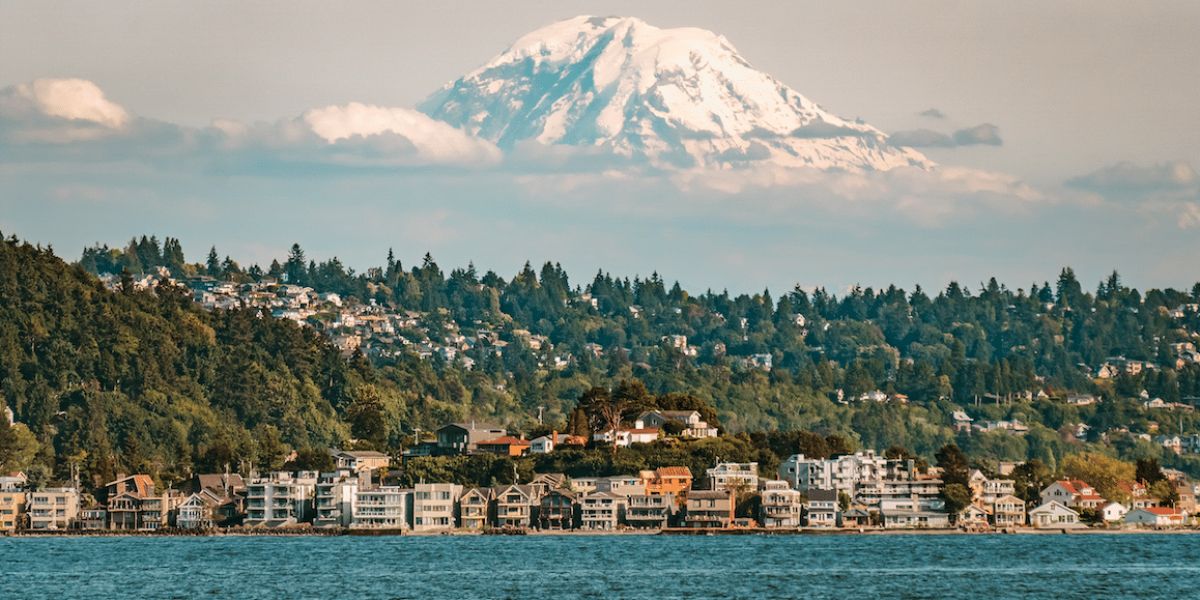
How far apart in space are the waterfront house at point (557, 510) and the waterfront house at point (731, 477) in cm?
954

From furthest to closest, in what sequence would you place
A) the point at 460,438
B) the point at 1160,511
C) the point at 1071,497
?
the point at 460,438
the point at 1160,511
the point at 1071,497

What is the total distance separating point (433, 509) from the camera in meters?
142

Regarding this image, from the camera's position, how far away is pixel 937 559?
115 m

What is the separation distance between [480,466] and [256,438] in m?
46.8

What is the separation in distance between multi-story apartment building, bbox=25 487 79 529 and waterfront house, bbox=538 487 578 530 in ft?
101

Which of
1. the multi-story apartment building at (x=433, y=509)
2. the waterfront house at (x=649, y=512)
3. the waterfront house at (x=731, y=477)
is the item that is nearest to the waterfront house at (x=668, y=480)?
the waterfront house at (x=731, y=477)

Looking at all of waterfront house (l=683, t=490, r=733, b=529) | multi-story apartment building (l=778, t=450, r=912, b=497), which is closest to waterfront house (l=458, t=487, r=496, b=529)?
waterfront house (l=683, t=490, r=733, b=529)

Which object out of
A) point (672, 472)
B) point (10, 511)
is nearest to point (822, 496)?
point (672, 472)

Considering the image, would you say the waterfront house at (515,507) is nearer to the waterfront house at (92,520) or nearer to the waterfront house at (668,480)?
the waterfront house at (668,480)

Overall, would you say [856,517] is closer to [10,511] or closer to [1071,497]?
[1071,497]

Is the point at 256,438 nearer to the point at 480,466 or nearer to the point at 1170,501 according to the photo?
the point at 480,466

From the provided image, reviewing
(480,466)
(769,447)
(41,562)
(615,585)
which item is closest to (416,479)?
(480,466)

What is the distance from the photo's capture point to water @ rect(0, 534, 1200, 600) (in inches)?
3767

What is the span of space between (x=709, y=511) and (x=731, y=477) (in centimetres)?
621
